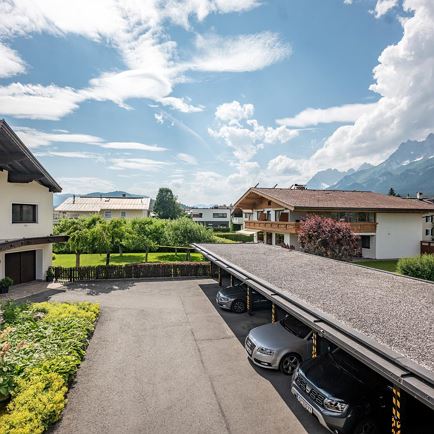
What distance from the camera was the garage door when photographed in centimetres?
2222

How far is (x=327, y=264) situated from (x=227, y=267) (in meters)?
4.86

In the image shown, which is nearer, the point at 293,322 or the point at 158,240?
the point at 293,322

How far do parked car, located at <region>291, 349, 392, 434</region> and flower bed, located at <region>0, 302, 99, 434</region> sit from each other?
20.6 ft

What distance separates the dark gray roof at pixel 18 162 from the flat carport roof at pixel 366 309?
12166 millimetres

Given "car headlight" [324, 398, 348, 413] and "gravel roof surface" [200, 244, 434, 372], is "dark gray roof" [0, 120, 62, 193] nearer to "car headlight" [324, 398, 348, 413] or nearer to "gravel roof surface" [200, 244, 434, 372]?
"gravel roof surface" [200, 244, 434, 372]

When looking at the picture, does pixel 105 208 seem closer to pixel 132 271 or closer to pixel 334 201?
pixel 132 271

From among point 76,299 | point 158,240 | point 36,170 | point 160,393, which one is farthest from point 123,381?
point 158,240

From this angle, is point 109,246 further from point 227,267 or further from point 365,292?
point 365,292

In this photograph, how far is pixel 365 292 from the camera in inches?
399

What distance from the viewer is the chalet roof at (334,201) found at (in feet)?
101

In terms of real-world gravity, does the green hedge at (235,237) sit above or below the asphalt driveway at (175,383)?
above

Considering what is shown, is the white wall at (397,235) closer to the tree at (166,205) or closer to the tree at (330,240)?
the tree at (330,240)

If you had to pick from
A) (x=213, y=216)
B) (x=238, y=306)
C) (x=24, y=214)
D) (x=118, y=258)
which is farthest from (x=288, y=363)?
(x=213, y=216)

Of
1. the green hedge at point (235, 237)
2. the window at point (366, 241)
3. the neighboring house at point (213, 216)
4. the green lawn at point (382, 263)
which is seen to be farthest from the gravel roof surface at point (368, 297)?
the neighboring house at point (213, 216)
